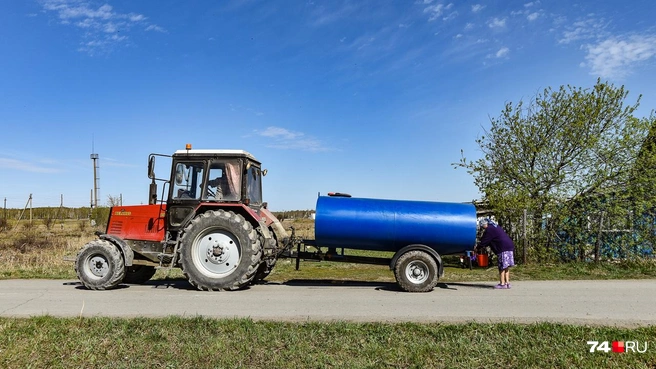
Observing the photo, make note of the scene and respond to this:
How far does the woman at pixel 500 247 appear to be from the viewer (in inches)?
366

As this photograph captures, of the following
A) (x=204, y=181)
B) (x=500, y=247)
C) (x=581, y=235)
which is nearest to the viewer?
(x=204, y=181)

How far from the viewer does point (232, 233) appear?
8727mm

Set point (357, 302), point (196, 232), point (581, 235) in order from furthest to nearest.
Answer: point (581, 235)
point (196, 232)
point (357, 302)

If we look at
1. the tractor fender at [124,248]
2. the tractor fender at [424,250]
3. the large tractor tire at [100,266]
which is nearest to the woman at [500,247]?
the tractor fender at [424,250]

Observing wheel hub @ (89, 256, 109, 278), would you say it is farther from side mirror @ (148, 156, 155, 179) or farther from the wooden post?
the wooden post

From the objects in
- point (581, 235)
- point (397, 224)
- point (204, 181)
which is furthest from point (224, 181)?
point (581, 235)

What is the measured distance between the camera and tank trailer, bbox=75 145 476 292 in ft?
28.4

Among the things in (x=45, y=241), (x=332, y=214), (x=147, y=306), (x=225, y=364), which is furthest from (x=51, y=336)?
(x=45, y=241)

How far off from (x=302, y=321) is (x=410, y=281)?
3.23m

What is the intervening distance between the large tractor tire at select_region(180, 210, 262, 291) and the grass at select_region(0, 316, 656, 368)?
98.0 inches

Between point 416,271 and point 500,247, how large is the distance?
6.76 ft

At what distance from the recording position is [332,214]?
9031 millimetres

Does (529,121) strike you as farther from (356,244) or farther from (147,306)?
(147,306)

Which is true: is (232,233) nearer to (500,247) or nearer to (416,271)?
(416,271)
